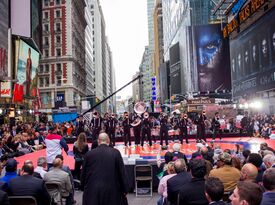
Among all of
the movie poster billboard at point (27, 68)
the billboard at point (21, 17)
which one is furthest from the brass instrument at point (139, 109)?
the billboard at point (21, 17)

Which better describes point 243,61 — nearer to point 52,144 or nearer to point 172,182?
point 52,144

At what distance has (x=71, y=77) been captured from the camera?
262 ft

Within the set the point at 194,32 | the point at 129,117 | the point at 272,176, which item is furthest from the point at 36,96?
the point at 272,176

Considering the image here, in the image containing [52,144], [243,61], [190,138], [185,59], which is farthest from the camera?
[185,59]

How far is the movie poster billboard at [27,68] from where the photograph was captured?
47.6m

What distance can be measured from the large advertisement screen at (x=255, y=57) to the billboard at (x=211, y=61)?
2318 cm

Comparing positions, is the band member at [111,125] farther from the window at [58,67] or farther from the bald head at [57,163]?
the window at [58,67]

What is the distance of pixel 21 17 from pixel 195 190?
4748cm

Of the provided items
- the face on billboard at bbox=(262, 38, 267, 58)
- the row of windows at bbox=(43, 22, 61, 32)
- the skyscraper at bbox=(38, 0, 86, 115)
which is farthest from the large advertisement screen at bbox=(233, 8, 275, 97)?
the row of windows at bbox=(43, 22, 61, 32)

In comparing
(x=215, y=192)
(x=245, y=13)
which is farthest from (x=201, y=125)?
(x=245, y=13)

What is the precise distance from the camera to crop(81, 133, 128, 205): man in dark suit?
595cm

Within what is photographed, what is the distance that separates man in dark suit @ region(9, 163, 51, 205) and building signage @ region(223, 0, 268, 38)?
123 feet

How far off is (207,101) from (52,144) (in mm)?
45021

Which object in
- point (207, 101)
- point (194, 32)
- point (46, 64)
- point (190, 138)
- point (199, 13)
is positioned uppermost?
point (199, 13)
